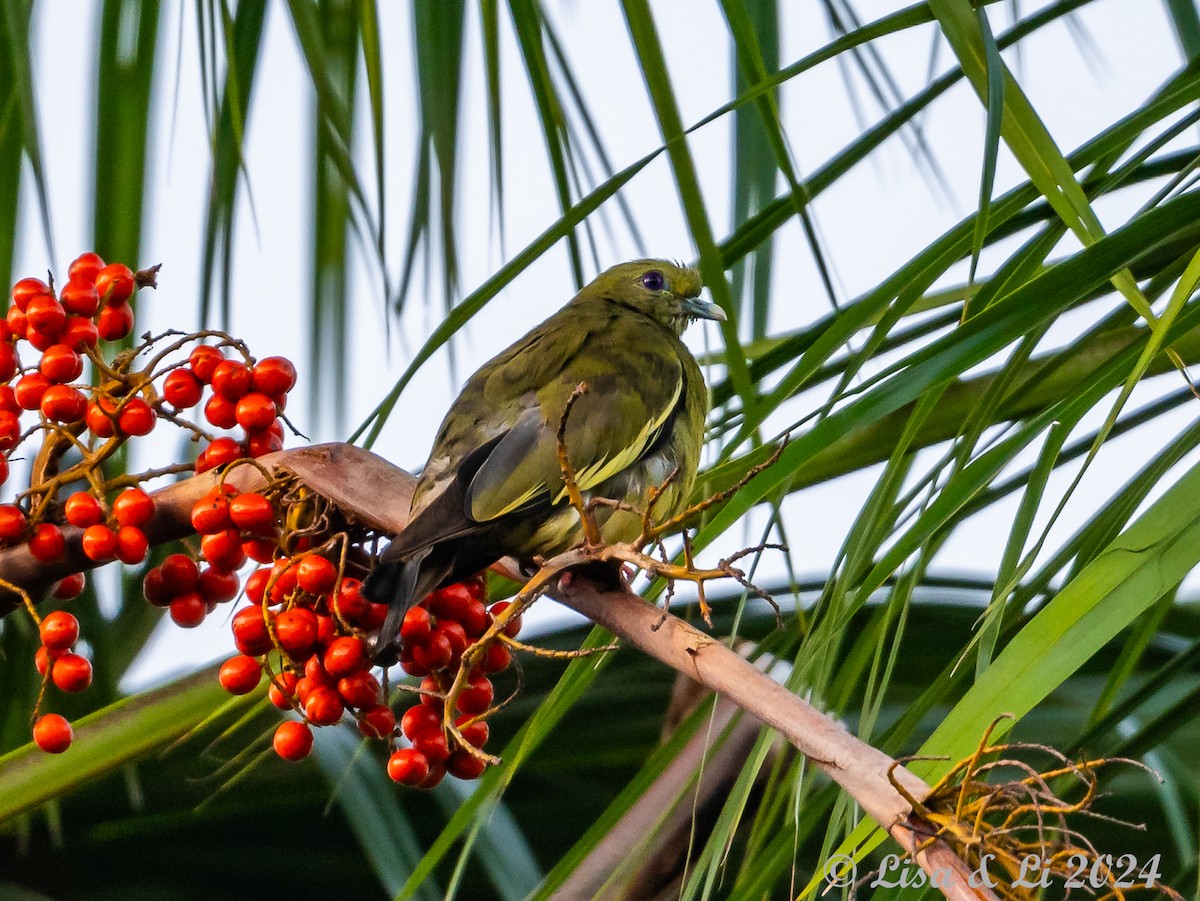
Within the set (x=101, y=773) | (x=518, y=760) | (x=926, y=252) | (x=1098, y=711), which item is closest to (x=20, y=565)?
(x=101, y=773)

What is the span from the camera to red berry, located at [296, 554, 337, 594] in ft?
3.69

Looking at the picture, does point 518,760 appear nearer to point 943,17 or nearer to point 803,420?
point 803,420

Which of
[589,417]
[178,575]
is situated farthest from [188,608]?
[589,417]

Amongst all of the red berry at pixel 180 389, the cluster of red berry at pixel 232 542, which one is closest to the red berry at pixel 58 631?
the cluster of red berry at pixel 232 542

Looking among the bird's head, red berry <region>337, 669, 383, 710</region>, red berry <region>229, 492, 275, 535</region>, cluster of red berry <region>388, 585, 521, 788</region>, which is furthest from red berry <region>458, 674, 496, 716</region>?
the bird's head

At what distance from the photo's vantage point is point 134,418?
1206 millimetres

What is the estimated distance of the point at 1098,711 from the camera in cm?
113

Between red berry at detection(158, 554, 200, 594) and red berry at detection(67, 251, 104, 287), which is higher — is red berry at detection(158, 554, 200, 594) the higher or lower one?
the lower one

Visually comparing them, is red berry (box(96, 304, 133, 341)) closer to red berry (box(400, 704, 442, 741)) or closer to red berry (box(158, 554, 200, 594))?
red berry (box(158, 554, 200, 594))

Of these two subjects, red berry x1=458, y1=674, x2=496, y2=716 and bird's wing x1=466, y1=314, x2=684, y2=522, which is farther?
bird's wing x1=466, y1=314, x2=684, y2=522

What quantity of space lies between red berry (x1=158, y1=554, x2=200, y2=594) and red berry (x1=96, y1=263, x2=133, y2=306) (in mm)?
246

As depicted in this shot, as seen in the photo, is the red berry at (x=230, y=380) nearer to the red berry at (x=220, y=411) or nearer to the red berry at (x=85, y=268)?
the red berry at (x=220, y=411)

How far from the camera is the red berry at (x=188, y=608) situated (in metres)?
1.29

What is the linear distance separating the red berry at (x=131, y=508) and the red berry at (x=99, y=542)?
0.02 meters
